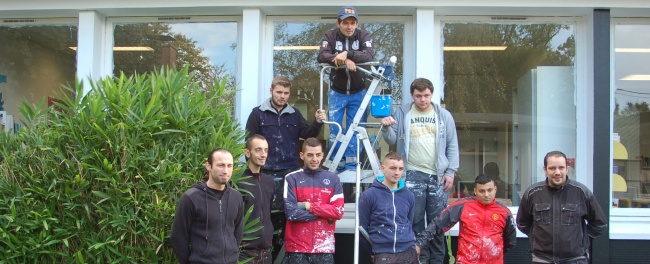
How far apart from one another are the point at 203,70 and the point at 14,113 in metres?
2.36

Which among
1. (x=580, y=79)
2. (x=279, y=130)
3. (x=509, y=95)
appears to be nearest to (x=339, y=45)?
(x=279, y=130)

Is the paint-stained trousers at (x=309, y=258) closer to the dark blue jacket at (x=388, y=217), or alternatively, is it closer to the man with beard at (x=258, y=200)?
the man with beard at (x=258, y=200)

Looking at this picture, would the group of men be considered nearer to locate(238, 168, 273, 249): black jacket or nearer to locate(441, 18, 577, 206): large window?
locate(238, 168, 273, 249): black jacket

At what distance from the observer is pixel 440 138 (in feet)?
18.1

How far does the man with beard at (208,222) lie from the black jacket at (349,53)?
184 cm

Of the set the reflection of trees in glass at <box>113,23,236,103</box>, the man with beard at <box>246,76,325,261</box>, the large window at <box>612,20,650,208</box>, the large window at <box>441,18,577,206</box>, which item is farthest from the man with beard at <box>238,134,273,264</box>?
the large window at <box>612,20,650,208</box>

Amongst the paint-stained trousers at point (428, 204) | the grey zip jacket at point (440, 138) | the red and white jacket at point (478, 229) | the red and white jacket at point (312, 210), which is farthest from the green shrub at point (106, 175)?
the red and white jacket at point (478, 229)

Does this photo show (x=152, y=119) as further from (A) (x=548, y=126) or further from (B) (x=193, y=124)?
(A) (x=548, y=126)

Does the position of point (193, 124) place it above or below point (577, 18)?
below

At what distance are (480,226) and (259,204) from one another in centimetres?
173

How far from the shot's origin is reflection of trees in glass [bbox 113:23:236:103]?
7.00m

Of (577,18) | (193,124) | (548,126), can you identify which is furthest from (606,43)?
(193,124)

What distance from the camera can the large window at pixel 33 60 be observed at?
7156 millimetres

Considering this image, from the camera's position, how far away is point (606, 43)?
6301 millimetres
